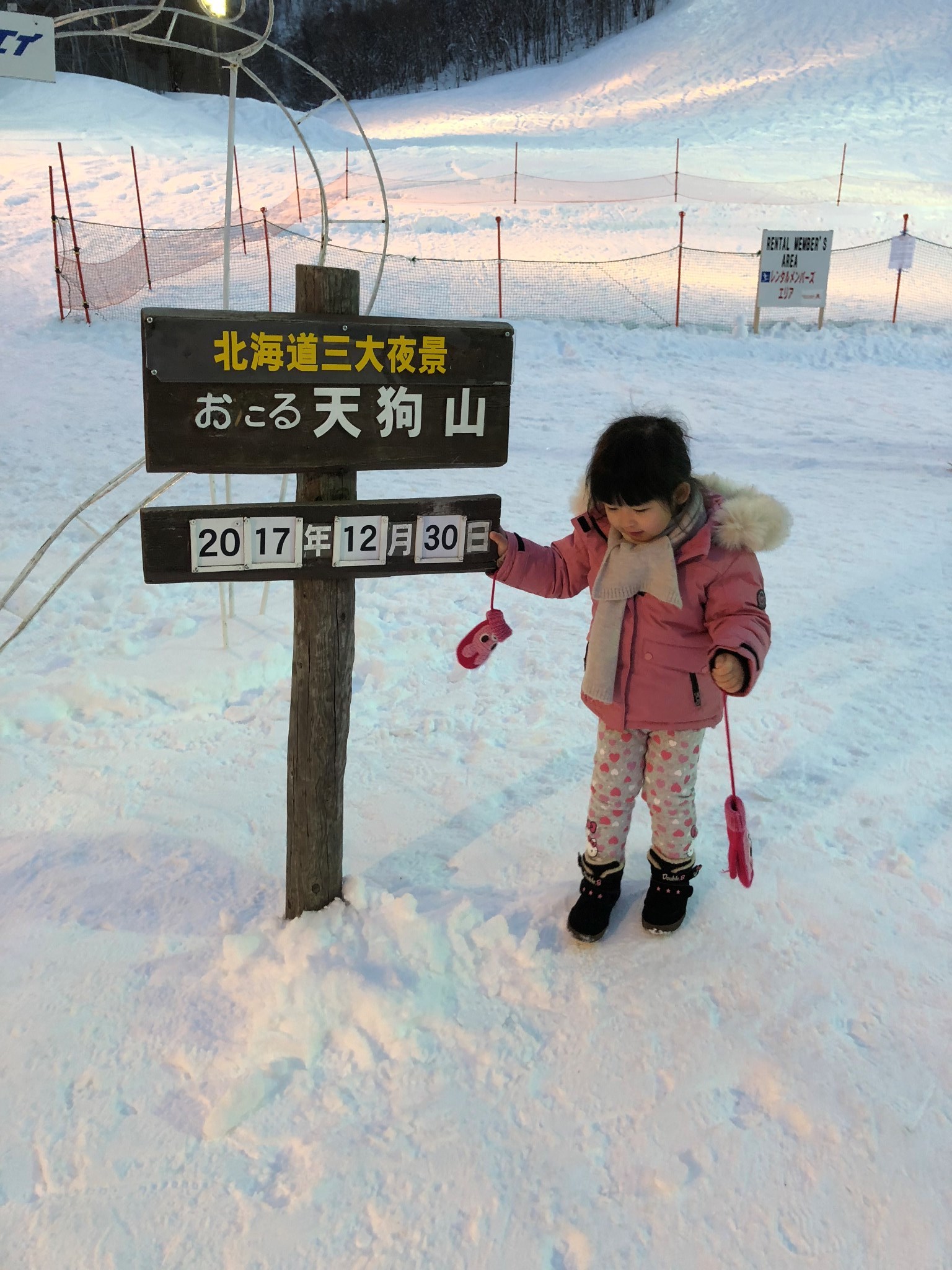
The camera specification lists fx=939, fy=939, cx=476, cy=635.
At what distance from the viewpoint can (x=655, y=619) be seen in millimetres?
2225

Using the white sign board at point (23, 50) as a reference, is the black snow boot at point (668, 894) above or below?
below

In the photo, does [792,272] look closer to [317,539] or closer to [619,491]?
[619,491]

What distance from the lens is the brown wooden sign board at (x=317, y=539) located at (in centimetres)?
207

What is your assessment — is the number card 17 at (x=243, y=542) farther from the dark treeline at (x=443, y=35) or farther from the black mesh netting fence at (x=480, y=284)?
the dark treeline at (x=443, y=35)

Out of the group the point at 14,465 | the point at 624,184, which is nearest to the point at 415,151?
the point at 624,184

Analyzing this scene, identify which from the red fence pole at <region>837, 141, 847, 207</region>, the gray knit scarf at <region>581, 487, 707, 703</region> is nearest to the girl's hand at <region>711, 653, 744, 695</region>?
the gray knit scarf at <region>581, 487, 707, 703</region>

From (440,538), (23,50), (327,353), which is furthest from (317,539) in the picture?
(23,50)

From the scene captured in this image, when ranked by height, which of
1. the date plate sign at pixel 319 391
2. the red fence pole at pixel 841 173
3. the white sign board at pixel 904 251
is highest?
the red fence pole at pixel 841 173

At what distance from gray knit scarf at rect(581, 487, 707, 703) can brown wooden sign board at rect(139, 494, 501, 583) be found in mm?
298

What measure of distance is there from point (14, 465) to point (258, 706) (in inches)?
158

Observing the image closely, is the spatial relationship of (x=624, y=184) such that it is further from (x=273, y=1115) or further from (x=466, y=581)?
(x=273, y=1115)

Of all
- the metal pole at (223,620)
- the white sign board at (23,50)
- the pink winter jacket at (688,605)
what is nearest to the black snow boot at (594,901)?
the pink winter jacket at (688,605)

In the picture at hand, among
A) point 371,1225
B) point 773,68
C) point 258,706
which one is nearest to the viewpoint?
point 371,1225

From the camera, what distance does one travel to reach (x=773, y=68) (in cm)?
3369
